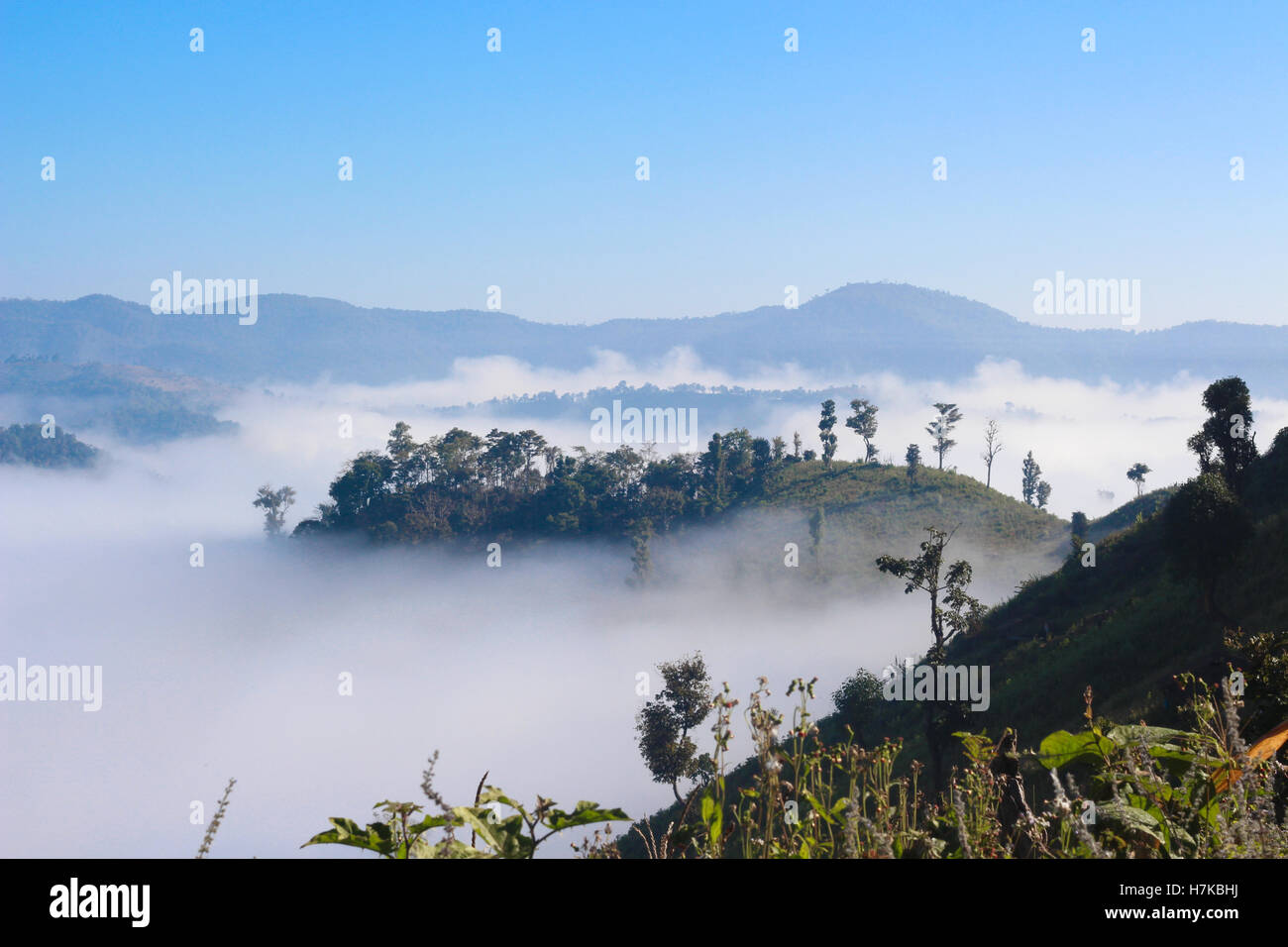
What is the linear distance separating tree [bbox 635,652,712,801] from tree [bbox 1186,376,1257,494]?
104ft

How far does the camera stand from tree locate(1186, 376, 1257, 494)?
41375 mm

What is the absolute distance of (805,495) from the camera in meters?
150

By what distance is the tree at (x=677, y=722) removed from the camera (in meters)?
60.2

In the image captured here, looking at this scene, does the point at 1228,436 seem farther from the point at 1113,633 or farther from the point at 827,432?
the point at 827,432

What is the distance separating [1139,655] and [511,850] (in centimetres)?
3940

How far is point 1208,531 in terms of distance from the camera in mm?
32969

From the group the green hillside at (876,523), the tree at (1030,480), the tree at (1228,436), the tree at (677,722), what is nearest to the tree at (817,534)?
the green hillside at (876,523)

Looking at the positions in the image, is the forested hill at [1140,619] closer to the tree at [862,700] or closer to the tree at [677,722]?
the tree at [862,700]

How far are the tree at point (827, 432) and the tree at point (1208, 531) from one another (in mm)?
115891

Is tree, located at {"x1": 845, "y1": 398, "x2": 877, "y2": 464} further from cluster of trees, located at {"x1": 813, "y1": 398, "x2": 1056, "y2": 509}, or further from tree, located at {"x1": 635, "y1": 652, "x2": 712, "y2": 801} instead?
tree, located at {"x1": 635, "y1": 652, "x2": 712, "y2": 801}

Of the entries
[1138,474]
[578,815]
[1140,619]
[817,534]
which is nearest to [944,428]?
[817,534]
